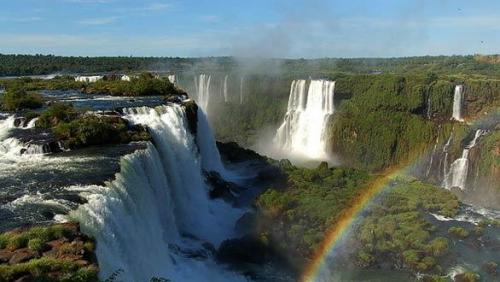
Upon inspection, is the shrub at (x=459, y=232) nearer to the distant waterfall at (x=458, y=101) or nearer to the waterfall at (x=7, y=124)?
the distant waterfall at (x=458, y=101)

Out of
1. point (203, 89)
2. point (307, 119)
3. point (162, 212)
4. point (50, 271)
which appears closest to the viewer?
point (50, 271)

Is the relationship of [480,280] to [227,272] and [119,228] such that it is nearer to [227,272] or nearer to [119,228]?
[227,272]

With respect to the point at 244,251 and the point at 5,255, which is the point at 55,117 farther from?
the point at 5,255

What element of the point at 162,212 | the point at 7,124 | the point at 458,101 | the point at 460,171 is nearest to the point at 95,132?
the point at 7,124

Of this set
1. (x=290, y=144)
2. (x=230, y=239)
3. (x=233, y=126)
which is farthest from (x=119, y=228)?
(x=233, y=126)

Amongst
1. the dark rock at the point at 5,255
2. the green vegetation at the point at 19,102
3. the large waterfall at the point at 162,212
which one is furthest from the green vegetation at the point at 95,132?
the dark rock at the point at 5,255

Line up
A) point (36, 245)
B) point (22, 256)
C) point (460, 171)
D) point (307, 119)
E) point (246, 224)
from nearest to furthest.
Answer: point (22, 256) < point (36, 245) < point (246, 224) < point (460, 171) < point (307, 119)
